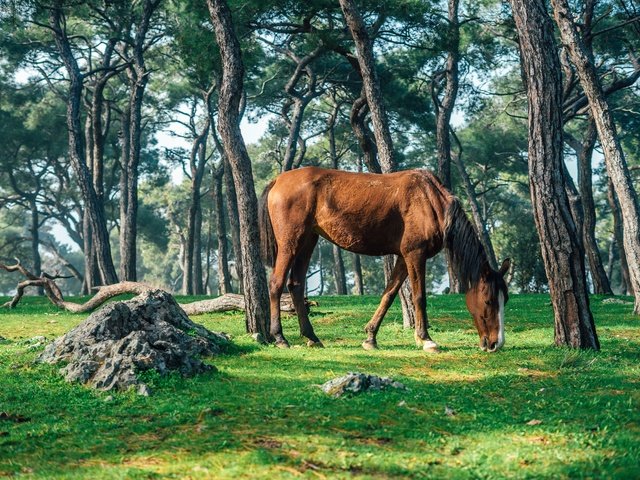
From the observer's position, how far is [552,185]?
34.7 feet

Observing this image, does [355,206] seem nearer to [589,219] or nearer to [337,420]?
[337,420]

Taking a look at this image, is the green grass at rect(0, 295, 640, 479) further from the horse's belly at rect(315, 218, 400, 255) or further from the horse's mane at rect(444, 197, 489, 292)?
the horse's belly at rect(315, 218, 400, 255)

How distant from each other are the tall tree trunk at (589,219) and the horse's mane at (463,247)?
14195 millimetres

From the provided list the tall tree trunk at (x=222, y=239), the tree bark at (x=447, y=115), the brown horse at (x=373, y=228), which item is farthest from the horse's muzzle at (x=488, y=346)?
the tall tree trunk at (x=222, y=239)

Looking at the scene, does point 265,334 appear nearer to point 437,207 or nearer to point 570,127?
point 437,207

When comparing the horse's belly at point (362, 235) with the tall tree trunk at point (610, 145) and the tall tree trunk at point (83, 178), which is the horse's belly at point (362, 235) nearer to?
the tall tree trunk at point (610, 145)

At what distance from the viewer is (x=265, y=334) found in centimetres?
1216

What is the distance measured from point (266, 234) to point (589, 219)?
16842 mm

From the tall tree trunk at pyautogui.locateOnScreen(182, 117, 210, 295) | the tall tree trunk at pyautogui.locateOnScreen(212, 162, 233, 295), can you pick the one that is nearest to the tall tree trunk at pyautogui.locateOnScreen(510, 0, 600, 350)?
the tall tree trunk at pyautogui.locateOnScreen(212, 162, 233, 295)

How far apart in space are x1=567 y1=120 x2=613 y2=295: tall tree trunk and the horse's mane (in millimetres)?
14195

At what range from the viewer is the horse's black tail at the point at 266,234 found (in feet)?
38.9

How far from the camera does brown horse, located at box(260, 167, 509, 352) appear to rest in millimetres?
10805

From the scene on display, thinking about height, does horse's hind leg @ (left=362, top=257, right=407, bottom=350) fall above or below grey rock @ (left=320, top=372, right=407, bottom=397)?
above

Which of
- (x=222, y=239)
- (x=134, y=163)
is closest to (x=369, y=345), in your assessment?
(x=134, y=163)
